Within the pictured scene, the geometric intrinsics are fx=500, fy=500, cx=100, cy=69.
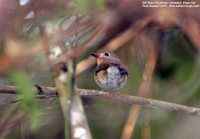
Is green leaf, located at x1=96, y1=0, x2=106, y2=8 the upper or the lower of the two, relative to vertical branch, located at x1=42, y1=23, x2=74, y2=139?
upper

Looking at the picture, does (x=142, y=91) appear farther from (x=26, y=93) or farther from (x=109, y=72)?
(x=26, y=93)

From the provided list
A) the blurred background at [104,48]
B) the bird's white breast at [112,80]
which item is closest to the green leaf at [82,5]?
the blurred background at [104,48]

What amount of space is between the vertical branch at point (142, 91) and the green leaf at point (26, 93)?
0.18m

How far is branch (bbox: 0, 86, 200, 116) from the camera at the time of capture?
857 millimetres

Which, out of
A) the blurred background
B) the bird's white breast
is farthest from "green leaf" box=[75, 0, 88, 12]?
the bird's white breast

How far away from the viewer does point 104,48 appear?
913mm

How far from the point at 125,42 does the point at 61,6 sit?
0.48 feet

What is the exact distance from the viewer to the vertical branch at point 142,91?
92 centimetres

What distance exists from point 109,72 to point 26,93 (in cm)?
20

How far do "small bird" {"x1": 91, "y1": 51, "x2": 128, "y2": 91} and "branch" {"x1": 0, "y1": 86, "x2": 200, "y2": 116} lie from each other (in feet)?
0.05

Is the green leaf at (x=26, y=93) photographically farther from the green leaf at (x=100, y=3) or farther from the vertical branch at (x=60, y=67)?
the green leaf at (x=100, y=3)

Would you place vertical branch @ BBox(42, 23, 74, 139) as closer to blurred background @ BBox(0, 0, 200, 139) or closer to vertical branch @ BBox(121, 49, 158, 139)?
blurred background @ BBox(0, 0, 200, 139)

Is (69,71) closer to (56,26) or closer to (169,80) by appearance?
(56,26)

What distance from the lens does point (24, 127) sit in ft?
2.88
